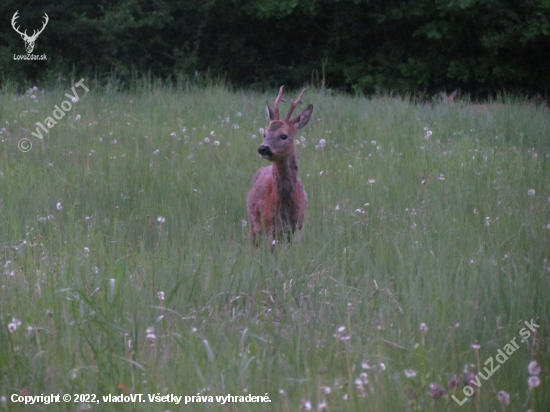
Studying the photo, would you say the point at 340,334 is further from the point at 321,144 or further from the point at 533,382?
the point at 321,144

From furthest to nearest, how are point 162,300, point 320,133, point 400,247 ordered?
point 320,133, point 400,247, point 162,300

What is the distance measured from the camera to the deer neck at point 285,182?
5.88 metres

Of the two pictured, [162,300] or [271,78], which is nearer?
[162,300]

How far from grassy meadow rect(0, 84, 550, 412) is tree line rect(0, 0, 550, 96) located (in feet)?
34.6

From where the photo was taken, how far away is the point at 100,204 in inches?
249

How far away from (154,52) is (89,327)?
17.9 m

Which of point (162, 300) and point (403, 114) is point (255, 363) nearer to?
point (162, 300)

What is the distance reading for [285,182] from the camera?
19.4ft

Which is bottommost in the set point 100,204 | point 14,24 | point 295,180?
point 100,204

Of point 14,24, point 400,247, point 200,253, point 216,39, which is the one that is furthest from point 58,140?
point 216,39

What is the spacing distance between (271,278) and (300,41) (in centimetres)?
1780

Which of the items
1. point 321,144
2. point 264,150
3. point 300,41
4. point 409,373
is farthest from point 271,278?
point 300,41

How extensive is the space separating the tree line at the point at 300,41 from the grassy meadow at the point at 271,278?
1053 cm

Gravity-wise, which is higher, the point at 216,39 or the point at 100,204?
the point at 216,39
